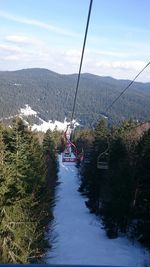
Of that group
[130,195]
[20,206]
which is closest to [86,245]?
[130,195]

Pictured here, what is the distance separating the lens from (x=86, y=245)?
3809 centimetres

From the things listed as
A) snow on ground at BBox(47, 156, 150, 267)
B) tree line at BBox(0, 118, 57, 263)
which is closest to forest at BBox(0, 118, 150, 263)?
tree line at BBox(0, 118, 57, 263)

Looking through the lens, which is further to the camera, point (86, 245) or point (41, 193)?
point (86, 245)

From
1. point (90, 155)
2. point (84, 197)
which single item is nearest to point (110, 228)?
point (90, 155)

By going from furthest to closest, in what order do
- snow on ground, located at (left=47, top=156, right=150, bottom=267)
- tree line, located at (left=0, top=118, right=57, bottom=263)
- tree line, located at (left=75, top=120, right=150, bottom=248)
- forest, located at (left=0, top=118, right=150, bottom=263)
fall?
tree line, located at (left=75, top=120, right=150, bottom=248)
snow on ground, located at (left=47, top=156, right=150, bottom=267)
forest, located at (left=0, top=118, right=150, bottom=263)
tree line, located at (left=0, top=118, right=57, bottom=263)

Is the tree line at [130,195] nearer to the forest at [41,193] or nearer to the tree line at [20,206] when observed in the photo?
the forest at [41,193]

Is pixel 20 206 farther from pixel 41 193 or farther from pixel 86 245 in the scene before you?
pixel 86 245

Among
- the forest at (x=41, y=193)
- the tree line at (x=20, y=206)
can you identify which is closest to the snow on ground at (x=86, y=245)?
the forest at (x=41, y=193)

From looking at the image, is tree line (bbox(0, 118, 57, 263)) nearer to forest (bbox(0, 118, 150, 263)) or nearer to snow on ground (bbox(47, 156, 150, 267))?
forest (bbox(0, 118, 150, 263))

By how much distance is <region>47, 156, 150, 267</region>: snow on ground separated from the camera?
33.7m

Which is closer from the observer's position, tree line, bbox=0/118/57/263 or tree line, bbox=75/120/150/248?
tree line, bbox=0/118/57/263

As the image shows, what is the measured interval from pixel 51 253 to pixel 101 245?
4.97 m

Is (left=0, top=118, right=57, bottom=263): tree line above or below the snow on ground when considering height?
above

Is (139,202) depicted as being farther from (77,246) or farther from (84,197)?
(84,197)
